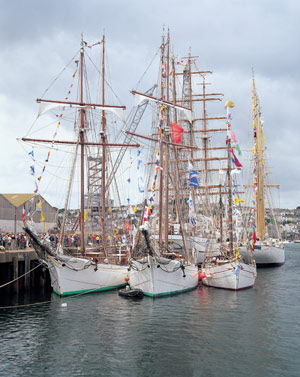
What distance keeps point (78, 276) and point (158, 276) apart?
604 centimetres

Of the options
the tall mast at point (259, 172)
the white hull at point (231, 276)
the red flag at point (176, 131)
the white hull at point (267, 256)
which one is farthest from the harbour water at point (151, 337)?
the tall mast at point (259, 172)

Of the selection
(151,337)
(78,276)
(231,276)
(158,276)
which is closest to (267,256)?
(231,276)

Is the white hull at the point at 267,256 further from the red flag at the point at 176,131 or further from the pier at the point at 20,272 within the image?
the pier at the point at 20,272

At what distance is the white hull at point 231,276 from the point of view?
105 feet

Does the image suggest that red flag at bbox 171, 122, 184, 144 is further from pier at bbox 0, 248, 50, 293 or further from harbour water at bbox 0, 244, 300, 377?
pier at bbox 0, 248, 50, 293

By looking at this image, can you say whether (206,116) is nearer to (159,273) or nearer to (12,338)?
(159,273)

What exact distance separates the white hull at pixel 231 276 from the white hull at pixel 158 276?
12.1 ft

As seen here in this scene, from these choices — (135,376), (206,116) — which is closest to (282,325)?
(135,376)

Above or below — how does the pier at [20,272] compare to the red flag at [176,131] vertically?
below

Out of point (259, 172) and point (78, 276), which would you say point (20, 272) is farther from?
point (259, 172)

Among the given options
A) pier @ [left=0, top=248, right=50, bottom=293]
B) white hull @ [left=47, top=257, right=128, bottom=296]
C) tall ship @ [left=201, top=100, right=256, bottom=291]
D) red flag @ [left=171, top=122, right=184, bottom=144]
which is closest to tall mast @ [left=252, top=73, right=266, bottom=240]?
tall ship @ [left=201, top=100, right=256, bottom=291]

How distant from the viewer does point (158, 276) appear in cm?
2839

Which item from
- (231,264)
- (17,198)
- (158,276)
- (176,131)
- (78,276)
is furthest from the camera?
(17,198)

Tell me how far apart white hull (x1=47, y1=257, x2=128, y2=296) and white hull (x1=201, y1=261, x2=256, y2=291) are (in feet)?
28.6
